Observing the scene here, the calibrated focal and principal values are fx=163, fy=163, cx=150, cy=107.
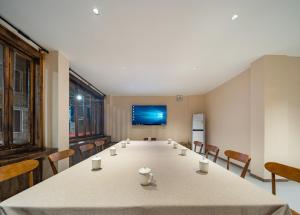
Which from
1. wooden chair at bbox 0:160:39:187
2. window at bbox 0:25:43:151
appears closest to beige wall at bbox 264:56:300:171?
wooden chair at bbox 0:160:39:187

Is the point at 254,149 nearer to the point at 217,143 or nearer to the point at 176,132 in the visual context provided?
the point at 217,143

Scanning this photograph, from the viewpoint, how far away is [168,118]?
249 inches

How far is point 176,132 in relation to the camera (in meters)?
6.32

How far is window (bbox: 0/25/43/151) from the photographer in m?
2.27

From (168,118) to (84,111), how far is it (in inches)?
121

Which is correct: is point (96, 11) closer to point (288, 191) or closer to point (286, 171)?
point (286, 171)

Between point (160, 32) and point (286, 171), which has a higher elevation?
point (160, 32)

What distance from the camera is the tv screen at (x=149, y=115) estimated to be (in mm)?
6227

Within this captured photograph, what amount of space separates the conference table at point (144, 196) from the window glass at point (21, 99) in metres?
1.87

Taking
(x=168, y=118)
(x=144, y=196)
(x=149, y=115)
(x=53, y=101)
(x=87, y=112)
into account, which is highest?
(x=53, y=101)

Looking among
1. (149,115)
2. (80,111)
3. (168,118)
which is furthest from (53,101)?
(168,118)

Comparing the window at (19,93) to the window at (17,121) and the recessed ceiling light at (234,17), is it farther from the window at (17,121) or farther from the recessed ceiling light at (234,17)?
the recessed ceiling light at (234,17)

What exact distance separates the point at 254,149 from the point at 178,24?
3.03 m

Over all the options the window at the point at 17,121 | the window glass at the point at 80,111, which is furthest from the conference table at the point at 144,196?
the window glass at the point at 80,111
